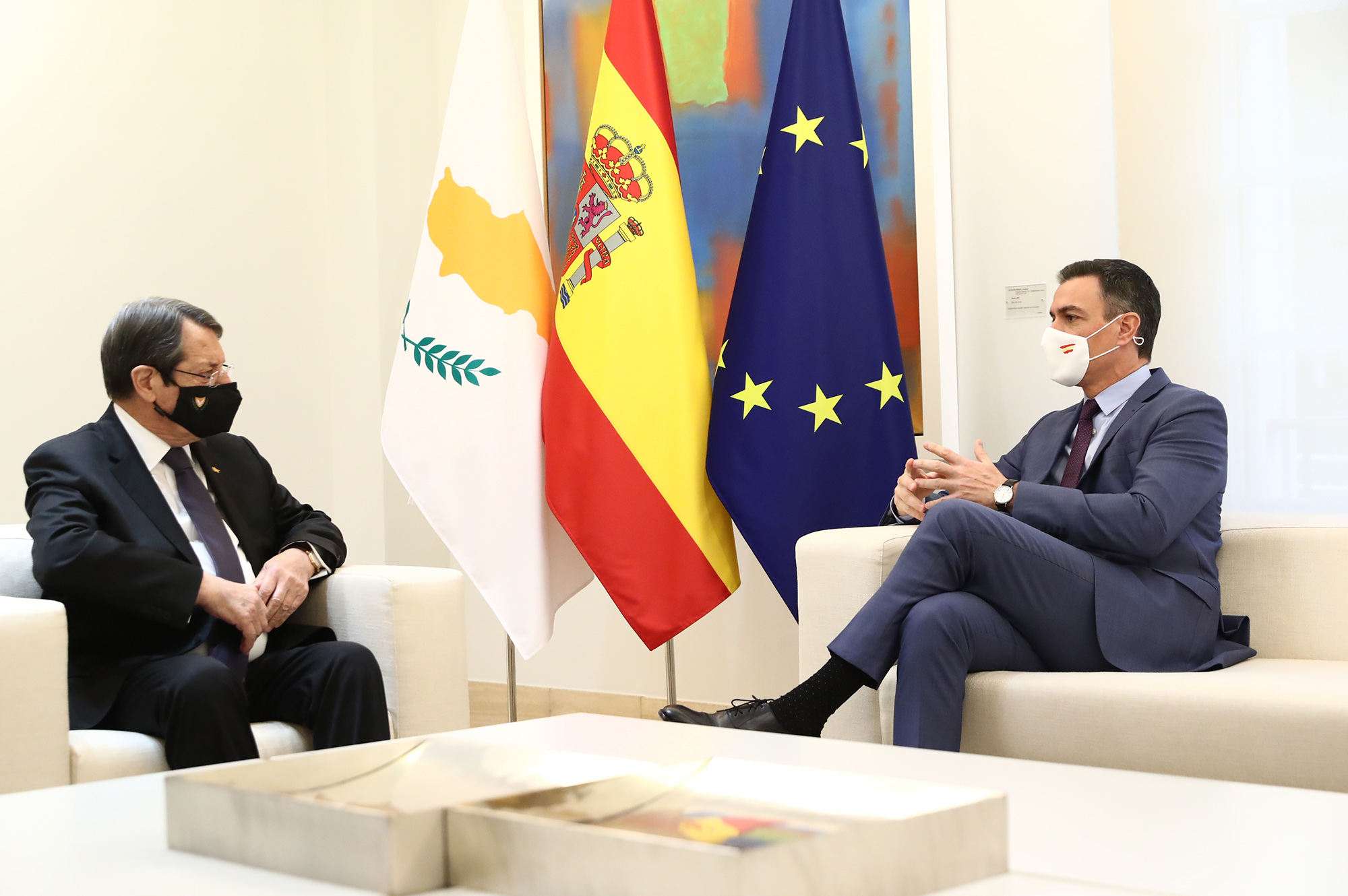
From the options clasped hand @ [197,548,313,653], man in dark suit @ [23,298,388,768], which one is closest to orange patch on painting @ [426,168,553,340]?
man in dark suit @ [23,298,388,768]

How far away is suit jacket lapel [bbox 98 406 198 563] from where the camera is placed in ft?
7.76

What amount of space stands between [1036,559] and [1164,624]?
0.27 metres

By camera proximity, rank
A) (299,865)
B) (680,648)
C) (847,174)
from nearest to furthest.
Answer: (299,865) → (847,174) → (680,648)

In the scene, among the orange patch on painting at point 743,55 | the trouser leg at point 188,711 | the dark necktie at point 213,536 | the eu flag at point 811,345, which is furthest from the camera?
the orange patch on painting at point 743,55

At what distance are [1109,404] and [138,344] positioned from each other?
2063mm

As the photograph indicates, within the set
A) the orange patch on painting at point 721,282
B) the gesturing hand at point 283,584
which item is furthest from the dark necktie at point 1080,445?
the gesturing hand at point 283,584

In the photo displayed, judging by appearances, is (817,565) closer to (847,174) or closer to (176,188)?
(847,174)

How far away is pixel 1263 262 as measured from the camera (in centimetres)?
304

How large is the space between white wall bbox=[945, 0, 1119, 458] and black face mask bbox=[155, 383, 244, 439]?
191cm

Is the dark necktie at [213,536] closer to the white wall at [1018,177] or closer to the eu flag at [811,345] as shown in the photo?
the eu flag at [811,345]

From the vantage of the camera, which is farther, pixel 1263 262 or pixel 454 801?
pixel 1263 262

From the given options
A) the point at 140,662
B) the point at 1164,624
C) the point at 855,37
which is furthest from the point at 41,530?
the point at 855,37

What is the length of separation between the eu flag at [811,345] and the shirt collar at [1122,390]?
47 cm

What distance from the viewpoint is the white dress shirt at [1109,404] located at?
2646 mm
